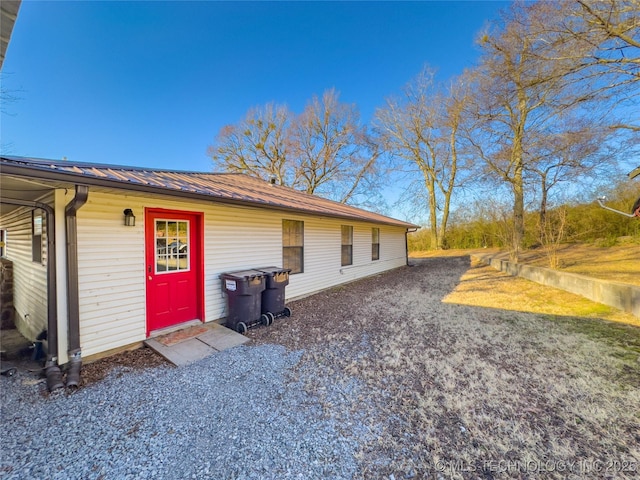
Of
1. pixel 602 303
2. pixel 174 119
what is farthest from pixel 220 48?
pixel 602 303

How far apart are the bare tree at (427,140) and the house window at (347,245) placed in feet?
44.9

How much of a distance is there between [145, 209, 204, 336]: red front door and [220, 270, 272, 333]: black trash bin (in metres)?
0.48

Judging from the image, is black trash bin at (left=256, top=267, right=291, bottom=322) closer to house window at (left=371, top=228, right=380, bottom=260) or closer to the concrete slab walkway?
the concrete slab walkway

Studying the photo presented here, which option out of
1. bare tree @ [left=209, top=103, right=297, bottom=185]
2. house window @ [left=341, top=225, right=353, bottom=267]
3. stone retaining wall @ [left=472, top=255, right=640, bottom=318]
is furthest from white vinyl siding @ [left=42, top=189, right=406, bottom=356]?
bare tree @ [left=209, top=103, right=297, bottom=185]

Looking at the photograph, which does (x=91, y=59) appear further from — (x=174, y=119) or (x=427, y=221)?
(x=427, y=221)

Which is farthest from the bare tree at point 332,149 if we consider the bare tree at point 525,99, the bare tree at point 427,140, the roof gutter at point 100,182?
the roof gutter at point 100,182

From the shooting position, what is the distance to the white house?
3014 millimetres

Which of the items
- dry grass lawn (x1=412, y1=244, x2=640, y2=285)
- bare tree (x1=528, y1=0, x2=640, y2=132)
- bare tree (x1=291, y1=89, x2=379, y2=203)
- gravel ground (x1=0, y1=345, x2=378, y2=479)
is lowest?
gravel ground (x1=0, y1=345, x2=378, y2=479)

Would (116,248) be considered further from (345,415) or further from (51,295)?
(345,415)

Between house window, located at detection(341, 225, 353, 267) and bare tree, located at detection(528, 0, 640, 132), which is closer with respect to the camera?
bare tree, located at detection(528, 0, 640, 132)

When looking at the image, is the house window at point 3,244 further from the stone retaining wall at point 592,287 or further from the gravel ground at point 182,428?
the stone retaining wall at point 592,287

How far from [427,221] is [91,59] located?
21.9 meters

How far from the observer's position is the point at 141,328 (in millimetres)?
3775

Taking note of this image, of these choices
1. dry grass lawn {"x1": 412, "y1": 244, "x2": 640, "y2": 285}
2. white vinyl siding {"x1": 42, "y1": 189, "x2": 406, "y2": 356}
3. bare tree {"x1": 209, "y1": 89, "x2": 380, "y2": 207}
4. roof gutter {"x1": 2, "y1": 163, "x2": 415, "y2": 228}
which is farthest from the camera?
bare tree {"x1": 209, "y1": 89, "x2": 380, "y2": 207}
